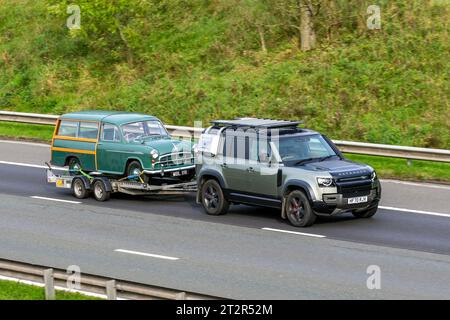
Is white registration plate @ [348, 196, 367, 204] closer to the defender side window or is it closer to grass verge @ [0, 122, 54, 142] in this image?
the defender side window

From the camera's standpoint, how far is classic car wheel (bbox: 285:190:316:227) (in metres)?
19.5

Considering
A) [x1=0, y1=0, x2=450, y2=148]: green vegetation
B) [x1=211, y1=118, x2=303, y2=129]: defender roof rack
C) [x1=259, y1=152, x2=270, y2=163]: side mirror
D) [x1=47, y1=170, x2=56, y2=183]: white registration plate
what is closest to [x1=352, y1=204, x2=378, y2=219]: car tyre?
[x1=259, y1=152, x2=270, y2=163]: side mirror

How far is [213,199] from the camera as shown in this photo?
2131 centimetres

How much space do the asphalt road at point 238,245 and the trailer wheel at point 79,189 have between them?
30cm

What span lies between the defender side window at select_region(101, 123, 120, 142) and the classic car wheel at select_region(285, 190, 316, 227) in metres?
5.31

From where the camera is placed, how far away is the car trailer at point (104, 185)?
886 inches

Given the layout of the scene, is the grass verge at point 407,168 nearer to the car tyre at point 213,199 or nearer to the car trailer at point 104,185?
the car trailer at point 104,185

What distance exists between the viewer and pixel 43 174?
26734 mm

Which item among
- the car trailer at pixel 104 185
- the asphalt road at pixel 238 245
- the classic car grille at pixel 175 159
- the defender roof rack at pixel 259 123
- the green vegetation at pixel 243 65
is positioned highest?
the green vegetation at pixel 243 65

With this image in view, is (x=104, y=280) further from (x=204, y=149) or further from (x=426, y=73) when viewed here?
(x=426, y=73)

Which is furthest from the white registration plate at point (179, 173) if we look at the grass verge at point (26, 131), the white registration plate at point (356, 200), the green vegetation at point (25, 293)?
the grass verge at point (26, 131)

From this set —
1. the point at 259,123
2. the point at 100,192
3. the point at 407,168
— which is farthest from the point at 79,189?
the point at 407,168

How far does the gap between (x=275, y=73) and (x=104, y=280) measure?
1951 cm

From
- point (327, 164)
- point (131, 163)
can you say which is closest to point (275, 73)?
point (131, 163)
